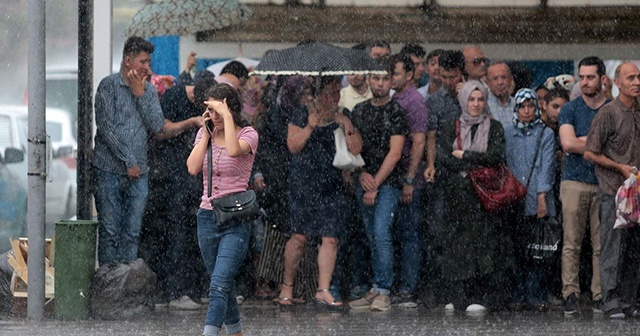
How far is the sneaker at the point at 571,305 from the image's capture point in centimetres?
1517

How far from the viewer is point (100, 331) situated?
44.4ft

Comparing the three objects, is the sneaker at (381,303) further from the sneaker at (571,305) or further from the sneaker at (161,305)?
the sneaker at (161,305)

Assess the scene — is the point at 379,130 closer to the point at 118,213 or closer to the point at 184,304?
the point at 184,304

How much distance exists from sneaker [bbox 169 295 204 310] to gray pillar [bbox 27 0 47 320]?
4.84 ft

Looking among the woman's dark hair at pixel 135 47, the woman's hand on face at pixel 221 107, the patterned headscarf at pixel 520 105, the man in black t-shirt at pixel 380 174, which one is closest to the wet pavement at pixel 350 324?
the man in black t-shirt at pixel 380 174

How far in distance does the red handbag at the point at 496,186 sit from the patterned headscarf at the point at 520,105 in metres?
0.39

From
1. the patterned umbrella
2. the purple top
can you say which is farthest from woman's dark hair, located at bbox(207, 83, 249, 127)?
the patterned umbrella

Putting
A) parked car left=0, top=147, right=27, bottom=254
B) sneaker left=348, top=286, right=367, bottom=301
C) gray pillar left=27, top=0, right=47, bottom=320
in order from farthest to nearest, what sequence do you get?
parked car left=0, top=147, right=27, bottom=254 → sneaker left=348, top=286, right=367, bottom=301 → gray pillar left=27, top=0, right=47, bottom=320

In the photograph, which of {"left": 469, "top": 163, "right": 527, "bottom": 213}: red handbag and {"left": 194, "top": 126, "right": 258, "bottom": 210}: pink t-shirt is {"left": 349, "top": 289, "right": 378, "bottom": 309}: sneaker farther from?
{"left": 194, "top": 126, "right": 258, "bottom": 210}: pink t-shirt

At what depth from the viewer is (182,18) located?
16375mm

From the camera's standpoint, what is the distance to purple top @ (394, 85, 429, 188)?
15.6m

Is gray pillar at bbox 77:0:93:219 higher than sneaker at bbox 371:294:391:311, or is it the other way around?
gray pillar at bbox 77:0:93:219

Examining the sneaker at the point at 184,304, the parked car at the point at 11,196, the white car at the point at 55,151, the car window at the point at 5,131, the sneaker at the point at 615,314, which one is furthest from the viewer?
the white car at the point at 55,151

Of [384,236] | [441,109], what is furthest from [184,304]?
[441,109]
